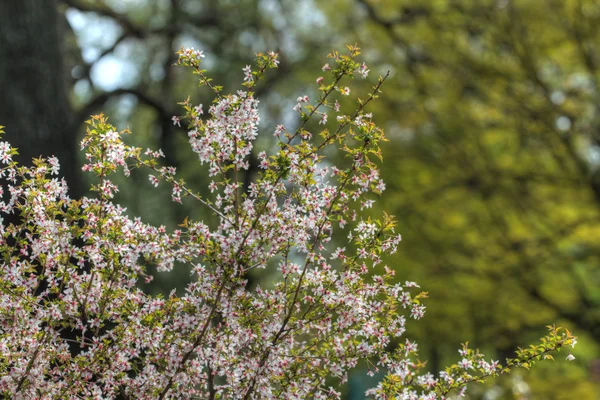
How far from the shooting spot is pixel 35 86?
5.99 metres

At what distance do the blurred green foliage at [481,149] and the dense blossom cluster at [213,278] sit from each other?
18.1 feet

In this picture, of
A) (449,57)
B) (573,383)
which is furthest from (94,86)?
(573,383)

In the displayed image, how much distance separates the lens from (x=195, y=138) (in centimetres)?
307

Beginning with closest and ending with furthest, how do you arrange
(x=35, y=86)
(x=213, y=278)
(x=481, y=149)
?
(x=213, y=278), (x=35, y=86), (x=481, y=149)

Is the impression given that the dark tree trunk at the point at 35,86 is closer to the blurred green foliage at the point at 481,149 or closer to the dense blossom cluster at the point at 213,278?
the blurred green foliage at the point at 481,149

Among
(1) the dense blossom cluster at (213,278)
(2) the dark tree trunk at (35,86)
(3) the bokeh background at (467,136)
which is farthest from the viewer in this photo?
(3) the bokeh background at (467,136)

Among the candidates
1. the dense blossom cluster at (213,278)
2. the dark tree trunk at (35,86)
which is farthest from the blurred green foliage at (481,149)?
the dense blossom cluster at (213,278)

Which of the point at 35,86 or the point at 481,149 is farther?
the point at 481,149

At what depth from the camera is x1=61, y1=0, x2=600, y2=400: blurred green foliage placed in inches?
374

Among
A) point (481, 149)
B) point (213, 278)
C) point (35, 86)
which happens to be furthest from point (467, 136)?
point (213, 278)

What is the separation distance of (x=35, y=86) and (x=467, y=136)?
6354 millimetres

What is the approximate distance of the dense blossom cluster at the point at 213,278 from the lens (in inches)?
118

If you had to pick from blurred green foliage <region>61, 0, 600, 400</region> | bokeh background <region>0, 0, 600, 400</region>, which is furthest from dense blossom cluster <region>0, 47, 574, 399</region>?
blurred green foliage <region>61, 0, 600, 400</region>

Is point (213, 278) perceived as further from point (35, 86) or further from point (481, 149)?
point (481, 149)
